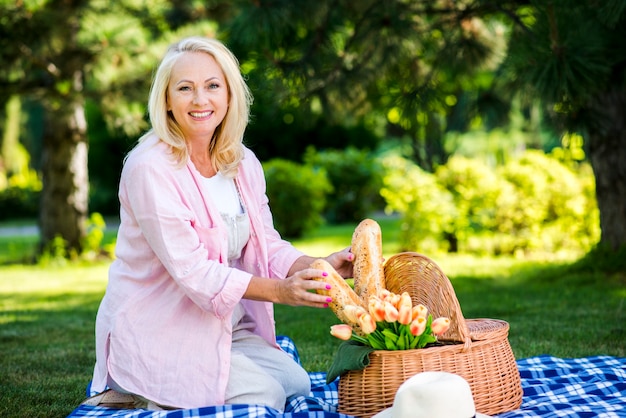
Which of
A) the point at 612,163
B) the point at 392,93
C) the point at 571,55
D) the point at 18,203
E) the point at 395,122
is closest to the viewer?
the point at 571,55

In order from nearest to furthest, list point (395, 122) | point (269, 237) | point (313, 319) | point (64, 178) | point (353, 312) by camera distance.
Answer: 1. point (353, 312)
2. point (269, 237)
3. point (313, 319)
4. point (395, 122)
5. point (64, 178)

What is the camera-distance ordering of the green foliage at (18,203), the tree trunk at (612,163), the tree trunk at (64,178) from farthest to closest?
the green foliage at (18,203) < the tree trunk at (64,178) < the tree trunk at (612,163)

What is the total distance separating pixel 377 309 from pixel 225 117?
104 centimetres

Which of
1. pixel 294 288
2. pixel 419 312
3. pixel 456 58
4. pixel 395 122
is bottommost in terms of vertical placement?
pixel 419 312

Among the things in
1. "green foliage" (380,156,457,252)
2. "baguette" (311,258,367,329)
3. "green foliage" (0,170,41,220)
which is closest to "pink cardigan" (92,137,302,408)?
"baguette" (311,258,367,329)

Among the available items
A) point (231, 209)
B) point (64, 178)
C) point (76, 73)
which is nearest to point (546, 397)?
point (231, 209)

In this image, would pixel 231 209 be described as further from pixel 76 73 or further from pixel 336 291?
pixel 76 73

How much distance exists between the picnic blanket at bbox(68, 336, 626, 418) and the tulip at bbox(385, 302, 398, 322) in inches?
16.0

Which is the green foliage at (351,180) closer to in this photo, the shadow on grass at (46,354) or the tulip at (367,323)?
the shadow on grass at (46,354)

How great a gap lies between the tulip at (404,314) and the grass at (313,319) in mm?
1519

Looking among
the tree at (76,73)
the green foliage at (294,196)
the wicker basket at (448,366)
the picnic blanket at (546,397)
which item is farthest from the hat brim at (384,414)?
the green foliage at (294,196)

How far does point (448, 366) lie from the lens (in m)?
2.88

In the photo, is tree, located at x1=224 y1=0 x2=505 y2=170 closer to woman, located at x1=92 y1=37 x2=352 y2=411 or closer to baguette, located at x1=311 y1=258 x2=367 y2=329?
woman, located at x1=92 y1=37 x2=352 y2=411

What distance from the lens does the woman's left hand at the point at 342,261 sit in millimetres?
3307
